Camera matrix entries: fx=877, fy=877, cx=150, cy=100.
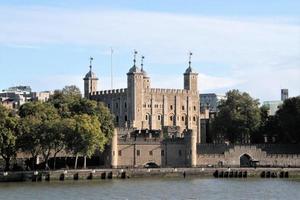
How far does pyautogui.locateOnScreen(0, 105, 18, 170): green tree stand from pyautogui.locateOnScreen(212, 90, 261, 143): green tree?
40.1m

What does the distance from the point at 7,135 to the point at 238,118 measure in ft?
142

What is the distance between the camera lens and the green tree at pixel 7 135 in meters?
83.0

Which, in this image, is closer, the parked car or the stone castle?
the parked car

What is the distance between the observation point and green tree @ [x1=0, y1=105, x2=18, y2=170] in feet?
272

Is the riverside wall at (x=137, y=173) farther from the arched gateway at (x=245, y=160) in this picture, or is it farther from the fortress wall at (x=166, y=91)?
the fortress wall at (x=166, y=91)

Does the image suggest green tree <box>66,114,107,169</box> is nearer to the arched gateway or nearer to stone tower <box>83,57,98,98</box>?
the arched gateway

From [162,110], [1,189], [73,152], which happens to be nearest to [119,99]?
[162,110]

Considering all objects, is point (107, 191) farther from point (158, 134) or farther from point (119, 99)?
point (119, 99)

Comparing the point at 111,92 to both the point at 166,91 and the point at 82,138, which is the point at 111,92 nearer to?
the point at 166,91

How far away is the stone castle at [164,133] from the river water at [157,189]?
1446 centimetres

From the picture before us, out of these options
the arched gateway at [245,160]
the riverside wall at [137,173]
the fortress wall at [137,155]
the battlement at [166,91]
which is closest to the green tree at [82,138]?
the riverside wall at [137,173]

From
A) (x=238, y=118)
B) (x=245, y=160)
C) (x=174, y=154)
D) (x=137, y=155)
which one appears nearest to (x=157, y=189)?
(x=137, y=155)

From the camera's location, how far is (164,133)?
113500mm

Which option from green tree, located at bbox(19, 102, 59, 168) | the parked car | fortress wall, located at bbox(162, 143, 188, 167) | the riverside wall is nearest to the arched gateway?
fortress wall, located at bbox(162, 143, 188, 167)
